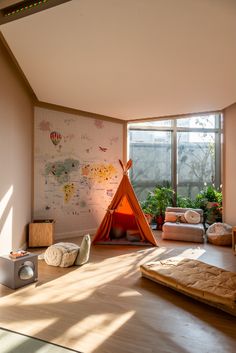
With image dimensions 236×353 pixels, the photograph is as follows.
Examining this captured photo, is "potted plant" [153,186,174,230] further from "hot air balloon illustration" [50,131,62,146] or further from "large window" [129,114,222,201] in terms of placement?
"hot air balloon illustration" [50,131,62,146]

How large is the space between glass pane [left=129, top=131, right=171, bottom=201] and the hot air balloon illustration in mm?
2132

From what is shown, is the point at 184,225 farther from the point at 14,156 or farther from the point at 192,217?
the point at 14,156

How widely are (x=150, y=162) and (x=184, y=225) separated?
2012 millimetres

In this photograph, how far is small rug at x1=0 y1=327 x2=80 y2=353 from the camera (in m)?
1.67

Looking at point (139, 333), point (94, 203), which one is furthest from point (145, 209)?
point (139, 333)

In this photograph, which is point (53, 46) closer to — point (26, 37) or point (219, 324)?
point (26, 37)

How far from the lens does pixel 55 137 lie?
469 centimetres

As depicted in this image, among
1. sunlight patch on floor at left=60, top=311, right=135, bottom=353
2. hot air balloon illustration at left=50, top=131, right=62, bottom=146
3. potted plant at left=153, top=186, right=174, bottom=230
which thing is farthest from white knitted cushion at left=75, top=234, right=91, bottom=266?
potted plant at left=153, top=186, right=174, bottom=230

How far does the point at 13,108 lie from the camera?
3275mm

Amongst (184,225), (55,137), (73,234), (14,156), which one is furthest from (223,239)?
(14,156)

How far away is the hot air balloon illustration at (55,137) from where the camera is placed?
465 centimetres

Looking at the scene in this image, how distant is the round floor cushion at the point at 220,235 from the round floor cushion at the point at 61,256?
254cm

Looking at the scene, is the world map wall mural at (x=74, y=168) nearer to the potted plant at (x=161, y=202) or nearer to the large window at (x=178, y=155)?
the large window at (x=178, y=155)

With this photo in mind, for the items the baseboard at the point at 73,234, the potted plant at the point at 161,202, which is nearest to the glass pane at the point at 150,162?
the potted plant at the point at 161,202
